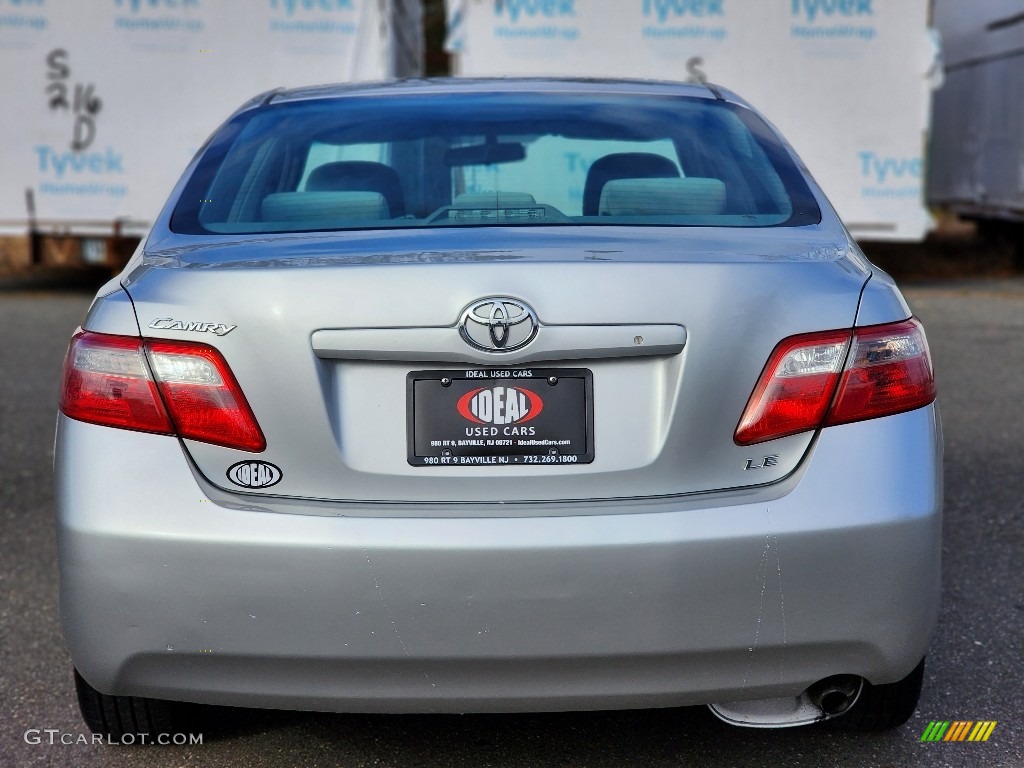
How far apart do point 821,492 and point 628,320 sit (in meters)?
0.47

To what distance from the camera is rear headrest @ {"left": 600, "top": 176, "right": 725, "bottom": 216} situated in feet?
9.48

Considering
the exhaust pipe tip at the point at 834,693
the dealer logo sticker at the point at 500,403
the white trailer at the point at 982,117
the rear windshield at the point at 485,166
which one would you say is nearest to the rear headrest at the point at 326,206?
the rear windshield at the point at 485,166

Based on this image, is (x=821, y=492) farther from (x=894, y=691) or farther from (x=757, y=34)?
(x=757, y=34)

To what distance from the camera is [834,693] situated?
249 centimetres

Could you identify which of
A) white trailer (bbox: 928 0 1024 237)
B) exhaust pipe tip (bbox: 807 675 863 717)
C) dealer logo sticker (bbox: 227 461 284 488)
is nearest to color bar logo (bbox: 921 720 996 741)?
exhaust pipe tip (bbox: 807 675 863 717)

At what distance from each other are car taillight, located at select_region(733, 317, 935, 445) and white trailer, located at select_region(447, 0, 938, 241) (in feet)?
29.4

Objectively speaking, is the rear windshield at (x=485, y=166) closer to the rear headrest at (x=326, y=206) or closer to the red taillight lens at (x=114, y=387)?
the rear headrest at (x=326, y=206)

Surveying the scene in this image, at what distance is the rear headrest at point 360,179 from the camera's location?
120 inches

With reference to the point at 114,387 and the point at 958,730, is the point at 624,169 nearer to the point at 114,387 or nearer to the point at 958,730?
the point at 114,387

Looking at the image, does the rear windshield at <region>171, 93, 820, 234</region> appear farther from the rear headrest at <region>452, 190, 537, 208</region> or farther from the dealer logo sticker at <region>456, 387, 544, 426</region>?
the dealer logo sticker at <region>456, 387, 544, 426</region>

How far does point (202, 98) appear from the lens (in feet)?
36.4

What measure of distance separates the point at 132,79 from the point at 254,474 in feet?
31.6

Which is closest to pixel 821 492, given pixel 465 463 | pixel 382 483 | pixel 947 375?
pixel 465 463

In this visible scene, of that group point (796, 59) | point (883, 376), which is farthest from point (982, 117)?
point (883, 376)
